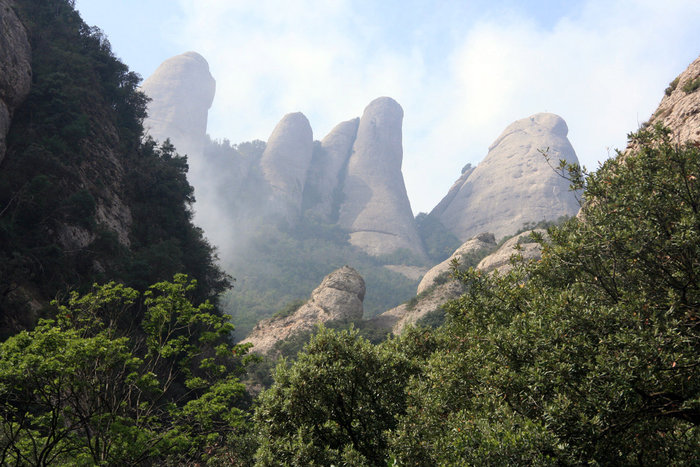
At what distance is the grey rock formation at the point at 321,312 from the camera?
164 feet

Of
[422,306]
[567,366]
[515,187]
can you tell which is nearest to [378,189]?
[515,187]

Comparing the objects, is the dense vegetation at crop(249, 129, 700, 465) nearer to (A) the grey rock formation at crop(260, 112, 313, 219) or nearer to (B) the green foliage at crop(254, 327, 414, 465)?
(B) the green foliage at crop(254, 327, 414, 465)

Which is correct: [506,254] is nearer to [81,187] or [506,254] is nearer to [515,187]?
[81,187]

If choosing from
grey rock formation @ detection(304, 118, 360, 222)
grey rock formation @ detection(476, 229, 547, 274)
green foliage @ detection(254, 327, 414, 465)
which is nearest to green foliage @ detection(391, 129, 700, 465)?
green foliage @ detection(254, 327, 414, 465)

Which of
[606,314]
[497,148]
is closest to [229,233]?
[497,148]

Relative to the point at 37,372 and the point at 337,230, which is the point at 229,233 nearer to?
the point at 337,230

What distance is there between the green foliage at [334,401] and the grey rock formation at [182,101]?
112802 millimetres

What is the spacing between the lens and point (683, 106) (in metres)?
18.0

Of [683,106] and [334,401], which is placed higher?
[683,106]

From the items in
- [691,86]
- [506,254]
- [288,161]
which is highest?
[288,161]

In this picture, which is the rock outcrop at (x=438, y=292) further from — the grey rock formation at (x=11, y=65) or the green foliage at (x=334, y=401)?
the grey rock formation at (x=11, y=65)

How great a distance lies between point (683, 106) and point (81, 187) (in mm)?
31508

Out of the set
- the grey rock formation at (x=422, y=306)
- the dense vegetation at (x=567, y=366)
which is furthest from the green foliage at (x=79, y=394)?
the grey rock formation at (x=422, y=306)

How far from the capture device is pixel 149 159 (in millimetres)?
33062
